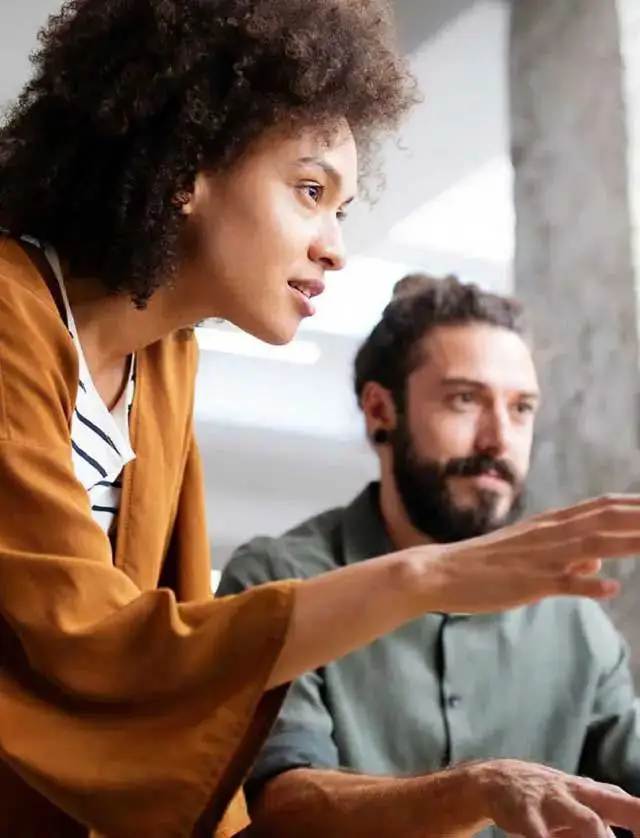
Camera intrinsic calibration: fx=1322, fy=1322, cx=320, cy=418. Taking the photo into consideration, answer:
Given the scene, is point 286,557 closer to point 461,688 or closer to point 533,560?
point 461,688

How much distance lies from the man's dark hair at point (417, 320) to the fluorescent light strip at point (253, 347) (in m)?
1.42

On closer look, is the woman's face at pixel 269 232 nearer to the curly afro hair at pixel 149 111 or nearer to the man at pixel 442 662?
the curly afro hair at pixel 149 111

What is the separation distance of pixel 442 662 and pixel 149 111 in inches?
22.7

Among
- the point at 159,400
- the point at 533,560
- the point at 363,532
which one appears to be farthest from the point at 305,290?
the point at 363,532

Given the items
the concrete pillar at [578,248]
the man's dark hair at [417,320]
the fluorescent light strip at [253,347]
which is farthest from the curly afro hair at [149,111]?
the fluorescent light strip at [253,347]

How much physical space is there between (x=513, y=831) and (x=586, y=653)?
17.2 inches

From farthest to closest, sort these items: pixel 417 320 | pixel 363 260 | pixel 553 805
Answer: pixel 363 260 → pixel 417 320 → pixel 553 805

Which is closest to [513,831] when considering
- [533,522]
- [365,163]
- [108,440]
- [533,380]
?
[533,522]

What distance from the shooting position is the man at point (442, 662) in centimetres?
96

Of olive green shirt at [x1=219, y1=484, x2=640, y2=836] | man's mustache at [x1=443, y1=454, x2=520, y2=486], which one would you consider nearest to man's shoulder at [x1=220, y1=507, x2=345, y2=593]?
olive green shirt at [x1=219, y1=484, x2=640, y2=836]

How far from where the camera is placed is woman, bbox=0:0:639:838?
2.31ft

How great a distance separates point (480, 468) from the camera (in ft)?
4.35

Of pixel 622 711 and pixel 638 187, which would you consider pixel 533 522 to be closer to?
pixel 622 711

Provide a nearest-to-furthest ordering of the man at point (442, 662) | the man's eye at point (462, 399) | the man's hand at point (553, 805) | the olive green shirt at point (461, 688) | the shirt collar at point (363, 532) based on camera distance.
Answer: the man's hand at point (553, 805), the man at point (442, 662), the olive green shirt at point (461, 688), the shirt collar at point (363, 532), the man's eye at point (462, 399)
